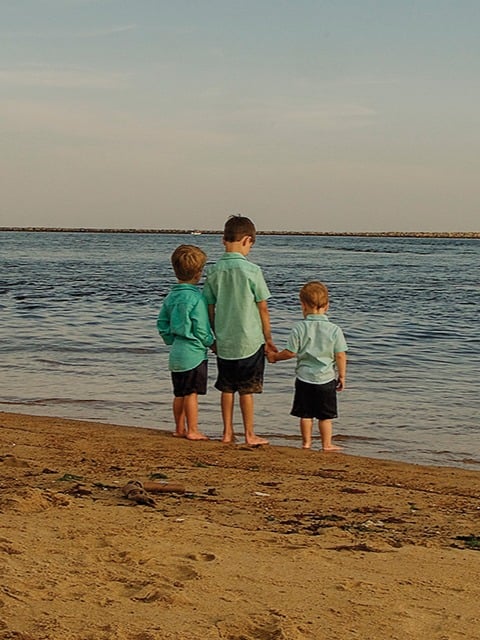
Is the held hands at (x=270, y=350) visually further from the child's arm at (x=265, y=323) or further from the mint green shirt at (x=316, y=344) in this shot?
the mint green shirt at (x=316, y=344)

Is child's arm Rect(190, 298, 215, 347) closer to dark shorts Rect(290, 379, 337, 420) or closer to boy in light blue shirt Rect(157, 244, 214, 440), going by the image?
boy in light blue shirt Rect(157, 244, 214, 440)

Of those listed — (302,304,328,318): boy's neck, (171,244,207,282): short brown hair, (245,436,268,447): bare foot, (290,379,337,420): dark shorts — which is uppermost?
(171,244,207,282): short brown hair

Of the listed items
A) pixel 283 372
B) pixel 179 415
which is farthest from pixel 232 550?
pixel 283 372

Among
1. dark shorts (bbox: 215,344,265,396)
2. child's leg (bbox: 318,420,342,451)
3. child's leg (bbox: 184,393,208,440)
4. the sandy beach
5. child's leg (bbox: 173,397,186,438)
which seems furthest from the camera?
child's leg (bbox: 173,397,186,438)

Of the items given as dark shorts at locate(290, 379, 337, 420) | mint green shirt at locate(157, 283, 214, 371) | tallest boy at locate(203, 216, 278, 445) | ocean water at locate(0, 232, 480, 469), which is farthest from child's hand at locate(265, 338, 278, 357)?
ocean water at locate(0, 232, 480, 469)

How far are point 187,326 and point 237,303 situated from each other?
0.46m

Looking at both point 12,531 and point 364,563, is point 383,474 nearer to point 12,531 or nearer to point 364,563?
point 364,563

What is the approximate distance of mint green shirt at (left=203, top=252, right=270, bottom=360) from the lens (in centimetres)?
692

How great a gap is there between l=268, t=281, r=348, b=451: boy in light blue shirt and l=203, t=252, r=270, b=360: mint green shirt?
0.24m

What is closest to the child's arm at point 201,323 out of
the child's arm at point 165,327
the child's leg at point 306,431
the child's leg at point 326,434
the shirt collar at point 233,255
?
the child's arm at point 165,327

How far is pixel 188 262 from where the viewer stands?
705 centimetres

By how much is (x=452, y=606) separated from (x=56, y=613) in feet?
4.72

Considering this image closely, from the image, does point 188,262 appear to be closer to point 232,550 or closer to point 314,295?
point 314,295

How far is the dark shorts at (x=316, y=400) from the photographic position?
705cm
